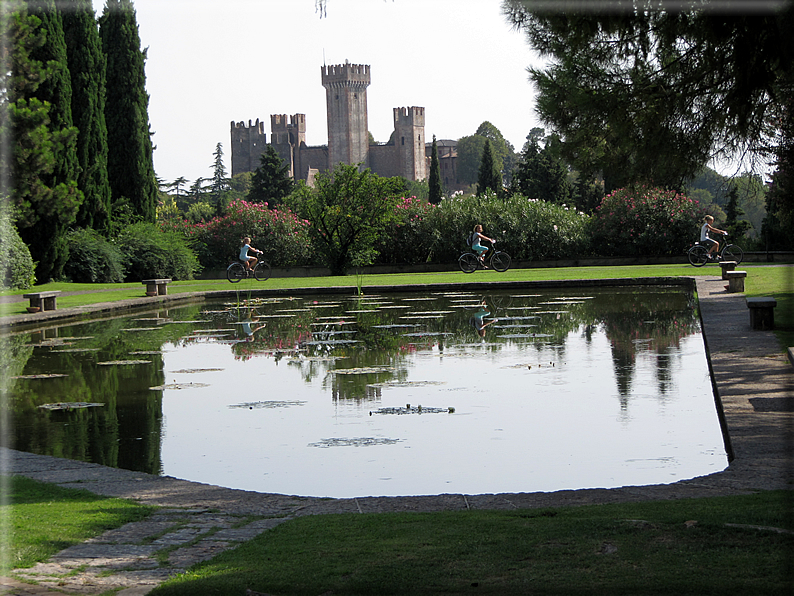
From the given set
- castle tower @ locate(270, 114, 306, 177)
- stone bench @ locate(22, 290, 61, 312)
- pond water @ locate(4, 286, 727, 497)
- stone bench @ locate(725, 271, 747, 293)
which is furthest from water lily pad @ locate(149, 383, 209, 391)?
castle tower @ locate(270, 114, 306, 177)

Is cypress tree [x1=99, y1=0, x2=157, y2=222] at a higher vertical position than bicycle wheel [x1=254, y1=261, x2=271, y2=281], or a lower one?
higher

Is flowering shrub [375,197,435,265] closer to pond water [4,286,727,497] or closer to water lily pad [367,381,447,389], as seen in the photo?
pond water [4,286,727,497]

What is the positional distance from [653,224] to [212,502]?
26.4 meters

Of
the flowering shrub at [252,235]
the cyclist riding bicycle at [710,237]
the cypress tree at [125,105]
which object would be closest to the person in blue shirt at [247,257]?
the flowering shrub at [252,235]

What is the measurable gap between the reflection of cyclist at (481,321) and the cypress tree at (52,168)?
12.5 metres

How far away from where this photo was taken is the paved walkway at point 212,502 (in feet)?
9.87

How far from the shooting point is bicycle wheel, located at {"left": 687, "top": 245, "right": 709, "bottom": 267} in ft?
71.6

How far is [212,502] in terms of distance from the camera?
13.0ft

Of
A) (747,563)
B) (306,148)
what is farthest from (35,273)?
(306,148)

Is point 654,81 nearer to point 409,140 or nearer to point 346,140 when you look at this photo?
point 346,140

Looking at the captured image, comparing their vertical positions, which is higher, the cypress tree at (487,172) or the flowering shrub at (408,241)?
the cypress tree at (487,172)

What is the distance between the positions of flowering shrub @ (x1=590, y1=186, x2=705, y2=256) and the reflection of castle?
8207cm

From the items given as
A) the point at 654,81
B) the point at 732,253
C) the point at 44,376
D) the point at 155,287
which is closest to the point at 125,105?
the point at 155,287

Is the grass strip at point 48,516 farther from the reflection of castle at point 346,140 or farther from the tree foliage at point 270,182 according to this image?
the reflection of castle at point 346,140
